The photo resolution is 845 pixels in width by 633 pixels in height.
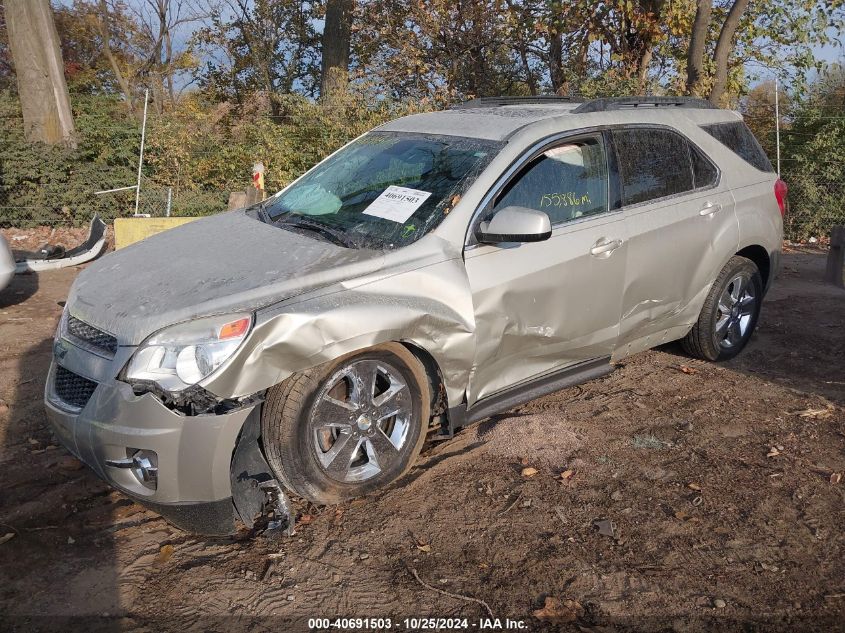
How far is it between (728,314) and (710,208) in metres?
0.90

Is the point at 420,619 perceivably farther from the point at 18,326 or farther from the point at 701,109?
the point at 18,326

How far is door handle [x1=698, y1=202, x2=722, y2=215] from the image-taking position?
5029mm

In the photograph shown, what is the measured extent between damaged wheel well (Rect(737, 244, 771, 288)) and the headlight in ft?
12.7

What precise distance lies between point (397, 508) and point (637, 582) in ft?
3.78

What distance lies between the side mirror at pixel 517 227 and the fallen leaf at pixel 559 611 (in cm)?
169

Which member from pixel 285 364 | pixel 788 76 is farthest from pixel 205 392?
pixel 788 76

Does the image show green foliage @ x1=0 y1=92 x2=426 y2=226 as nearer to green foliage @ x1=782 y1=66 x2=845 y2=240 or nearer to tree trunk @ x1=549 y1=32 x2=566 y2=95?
tree trunk @ x1=549 y1=32 x2=566 y2=95

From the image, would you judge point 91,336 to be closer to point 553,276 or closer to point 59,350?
point 59,350

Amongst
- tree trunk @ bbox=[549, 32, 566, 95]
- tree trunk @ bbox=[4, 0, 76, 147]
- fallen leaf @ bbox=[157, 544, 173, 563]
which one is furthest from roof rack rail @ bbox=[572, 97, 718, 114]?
tree trunk @ bbox=[4, 0, 76, 147]

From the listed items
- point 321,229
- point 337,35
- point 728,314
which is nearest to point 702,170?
point 728,314

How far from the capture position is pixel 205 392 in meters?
3.13

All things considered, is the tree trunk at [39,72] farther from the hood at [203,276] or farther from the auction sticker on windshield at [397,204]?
the auction sticker on windshield at [397,204]

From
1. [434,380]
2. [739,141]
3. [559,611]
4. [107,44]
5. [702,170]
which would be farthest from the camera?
[107,44]

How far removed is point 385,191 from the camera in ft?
13.9
